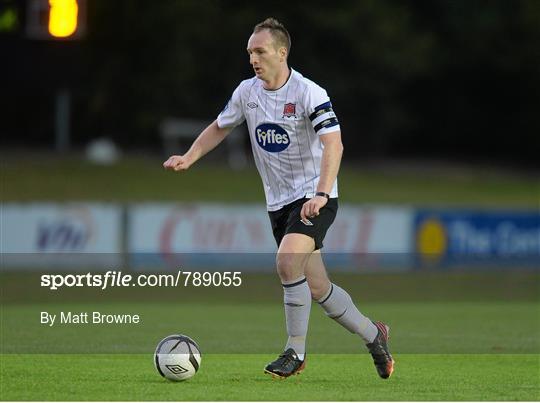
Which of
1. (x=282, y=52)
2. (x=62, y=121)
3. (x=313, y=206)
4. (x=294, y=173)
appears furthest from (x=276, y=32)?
(x=62, y=121)

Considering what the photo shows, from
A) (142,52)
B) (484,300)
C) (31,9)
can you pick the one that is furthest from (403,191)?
(31,9)

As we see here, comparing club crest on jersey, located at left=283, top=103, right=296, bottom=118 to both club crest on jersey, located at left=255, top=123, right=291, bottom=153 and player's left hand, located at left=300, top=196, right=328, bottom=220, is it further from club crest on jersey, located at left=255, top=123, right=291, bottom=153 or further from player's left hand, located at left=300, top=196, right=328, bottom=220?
player's left hand, located at left=300, top=196, right=328, bottom=220

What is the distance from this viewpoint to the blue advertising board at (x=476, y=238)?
83.6ft

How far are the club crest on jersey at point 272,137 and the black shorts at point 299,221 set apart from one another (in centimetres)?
39

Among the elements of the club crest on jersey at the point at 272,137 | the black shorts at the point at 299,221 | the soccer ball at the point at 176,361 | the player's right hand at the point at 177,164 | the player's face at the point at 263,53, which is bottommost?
the soccer ball at the point at 176,361

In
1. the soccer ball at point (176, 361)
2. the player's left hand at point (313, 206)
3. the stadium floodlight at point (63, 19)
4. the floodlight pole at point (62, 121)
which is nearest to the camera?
the player's left hand at point (313, 206)

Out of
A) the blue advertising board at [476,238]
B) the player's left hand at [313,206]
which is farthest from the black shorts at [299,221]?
the blue advertising board at [476,238]

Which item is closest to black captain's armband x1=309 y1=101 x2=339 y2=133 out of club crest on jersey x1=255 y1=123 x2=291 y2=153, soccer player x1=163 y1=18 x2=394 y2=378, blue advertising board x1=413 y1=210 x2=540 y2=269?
soccer player x1=163 y1=18 x2=394 y2=378

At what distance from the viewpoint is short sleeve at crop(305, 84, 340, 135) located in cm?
880

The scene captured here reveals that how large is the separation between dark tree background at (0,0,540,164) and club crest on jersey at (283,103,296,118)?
77.9ft

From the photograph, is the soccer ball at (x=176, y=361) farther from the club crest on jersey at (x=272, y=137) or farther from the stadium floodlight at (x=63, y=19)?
the stadium floodlight at (x=63, y=19)

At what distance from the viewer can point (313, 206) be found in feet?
28.0

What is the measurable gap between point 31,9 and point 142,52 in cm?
2043

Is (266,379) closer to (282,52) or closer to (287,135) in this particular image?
(287,135)
